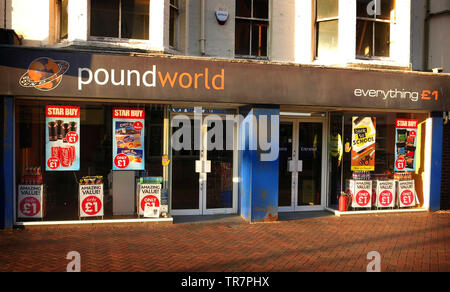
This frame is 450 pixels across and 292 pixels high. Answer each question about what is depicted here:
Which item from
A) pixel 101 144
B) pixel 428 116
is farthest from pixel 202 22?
pixel 428 116

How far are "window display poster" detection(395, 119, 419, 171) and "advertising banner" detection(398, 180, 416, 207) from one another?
407 mm

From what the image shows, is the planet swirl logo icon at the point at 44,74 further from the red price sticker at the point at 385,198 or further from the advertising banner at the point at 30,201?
the red price sticker at the point at 385,198

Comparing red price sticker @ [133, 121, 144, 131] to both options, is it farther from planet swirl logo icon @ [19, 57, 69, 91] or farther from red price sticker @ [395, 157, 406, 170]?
red price sticker @ [395, 157, 406, 170]

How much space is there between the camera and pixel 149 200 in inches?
361

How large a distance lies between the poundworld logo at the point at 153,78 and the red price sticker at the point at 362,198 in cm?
466

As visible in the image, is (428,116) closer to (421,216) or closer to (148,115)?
(421,216)

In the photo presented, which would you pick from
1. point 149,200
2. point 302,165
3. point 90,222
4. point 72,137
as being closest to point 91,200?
point 90,222

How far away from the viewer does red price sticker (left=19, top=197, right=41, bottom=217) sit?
28.0 feet

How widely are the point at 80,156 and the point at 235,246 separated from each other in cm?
410

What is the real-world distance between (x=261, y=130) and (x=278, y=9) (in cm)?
332

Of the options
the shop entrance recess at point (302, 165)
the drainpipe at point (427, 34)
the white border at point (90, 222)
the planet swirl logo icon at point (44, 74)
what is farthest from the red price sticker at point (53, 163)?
the drainpipe at point (427, 34)

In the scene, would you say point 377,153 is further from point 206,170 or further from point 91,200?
point 91,200

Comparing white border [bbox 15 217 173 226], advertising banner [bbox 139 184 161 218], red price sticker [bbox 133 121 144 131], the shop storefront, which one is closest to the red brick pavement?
white border [bbox 15 217 173 226]

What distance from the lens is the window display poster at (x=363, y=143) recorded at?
10633mm
